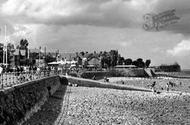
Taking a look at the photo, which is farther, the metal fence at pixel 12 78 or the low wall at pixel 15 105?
the metal fence at pixel 12 78

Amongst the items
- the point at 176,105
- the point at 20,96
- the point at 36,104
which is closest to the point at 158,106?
the point at 176,105

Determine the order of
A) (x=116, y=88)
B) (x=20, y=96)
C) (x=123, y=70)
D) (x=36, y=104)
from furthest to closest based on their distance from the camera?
(x=123, y=70)
(x=116, y=88)
(x=36, y=104)
(x=20, y=96)

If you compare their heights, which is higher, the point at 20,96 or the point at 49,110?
the point at 20,96

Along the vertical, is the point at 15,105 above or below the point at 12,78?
below

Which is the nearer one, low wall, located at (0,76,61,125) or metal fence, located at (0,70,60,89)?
low wall, located at (0,76,61,125)

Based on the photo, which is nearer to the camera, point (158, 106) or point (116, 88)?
point (158, 106)

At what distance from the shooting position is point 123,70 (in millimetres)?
134625

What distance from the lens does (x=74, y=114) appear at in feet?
79.2

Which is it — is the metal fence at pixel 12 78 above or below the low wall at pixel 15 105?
above

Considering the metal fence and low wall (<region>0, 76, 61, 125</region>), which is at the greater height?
the metal fence

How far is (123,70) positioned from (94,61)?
1208 inches

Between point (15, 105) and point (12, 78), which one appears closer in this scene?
point (15, 105)

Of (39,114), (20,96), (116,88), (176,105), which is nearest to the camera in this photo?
(20,96)

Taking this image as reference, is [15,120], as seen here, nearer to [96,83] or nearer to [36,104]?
[36,104]
